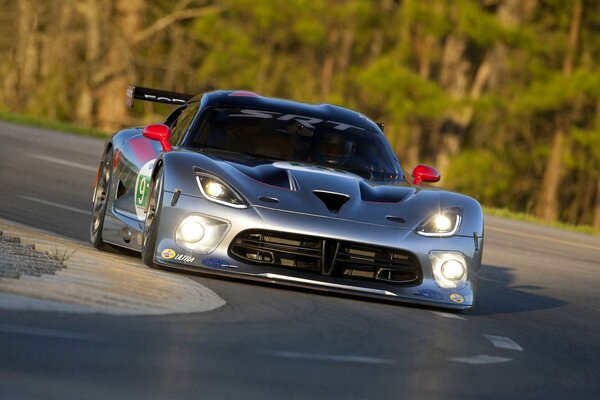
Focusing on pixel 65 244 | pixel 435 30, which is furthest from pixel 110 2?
pixel 65 244

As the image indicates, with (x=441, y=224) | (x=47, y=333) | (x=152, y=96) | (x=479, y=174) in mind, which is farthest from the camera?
(x=479, y=174)

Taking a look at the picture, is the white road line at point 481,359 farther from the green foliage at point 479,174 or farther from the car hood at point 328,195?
the green foliage at point 479,174

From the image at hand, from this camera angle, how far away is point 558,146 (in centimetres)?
5478

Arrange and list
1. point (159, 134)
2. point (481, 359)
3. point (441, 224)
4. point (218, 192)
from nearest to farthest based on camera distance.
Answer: point (481, 359) < point (218, 192) < point (441, 224) < point (159, 134)

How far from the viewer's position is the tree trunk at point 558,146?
51.4 meters

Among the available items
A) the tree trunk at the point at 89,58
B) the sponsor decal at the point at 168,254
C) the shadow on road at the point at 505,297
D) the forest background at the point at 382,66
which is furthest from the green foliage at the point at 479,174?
the sponsor decal at the point at 168,254

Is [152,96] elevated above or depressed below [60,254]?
above

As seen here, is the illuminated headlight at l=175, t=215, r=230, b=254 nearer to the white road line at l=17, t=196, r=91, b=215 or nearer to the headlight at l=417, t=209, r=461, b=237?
the headlight at l=417, t=209, r=461, b=237

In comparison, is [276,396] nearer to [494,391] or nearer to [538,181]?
[494,391]

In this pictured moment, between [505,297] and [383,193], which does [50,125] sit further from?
[383,193]

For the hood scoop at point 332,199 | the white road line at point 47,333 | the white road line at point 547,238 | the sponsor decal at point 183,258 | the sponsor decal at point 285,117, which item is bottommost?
the white road line at point 47,333

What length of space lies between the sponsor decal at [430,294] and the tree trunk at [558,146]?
40.8 meters

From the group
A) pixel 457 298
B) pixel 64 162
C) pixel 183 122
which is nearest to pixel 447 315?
pixel 457 298

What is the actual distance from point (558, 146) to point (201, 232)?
46672 mm
